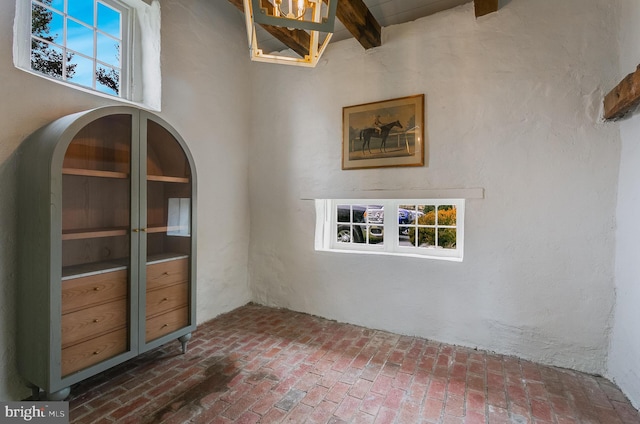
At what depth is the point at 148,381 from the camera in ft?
6.87

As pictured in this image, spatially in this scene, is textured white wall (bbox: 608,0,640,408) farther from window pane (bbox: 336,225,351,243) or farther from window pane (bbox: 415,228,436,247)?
→ window pane (bbox: 336,225,351,243)

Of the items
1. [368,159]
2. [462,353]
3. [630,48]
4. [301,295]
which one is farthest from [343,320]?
[630,48]

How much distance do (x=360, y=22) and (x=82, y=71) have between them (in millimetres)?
2294

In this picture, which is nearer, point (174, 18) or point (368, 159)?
point (174, 18)

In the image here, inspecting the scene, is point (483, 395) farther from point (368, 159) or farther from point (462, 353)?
point (368, 159)

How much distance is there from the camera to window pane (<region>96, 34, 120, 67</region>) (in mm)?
2393

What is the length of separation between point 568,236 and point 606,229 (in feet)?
0.77

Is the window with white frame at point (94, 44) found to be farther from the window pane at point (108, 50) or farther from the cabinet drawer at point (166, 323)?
the cabinet drawer at point (166, 323)

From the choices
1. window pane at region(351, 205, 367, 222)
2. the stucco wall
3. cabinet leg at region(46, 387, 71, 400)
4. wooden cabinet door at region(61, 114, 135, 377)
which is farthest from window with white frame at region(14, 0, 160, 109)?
window pane at region(351, 205, 367, 222)

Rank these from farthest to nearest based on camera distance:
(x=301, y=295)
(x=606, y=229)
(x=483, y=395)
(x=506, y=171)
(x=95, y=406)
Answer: (x=301, y=295) < (x=506, y=171) < (x=606, y=229) < (x=483, y=395) < (x=95, y=406)

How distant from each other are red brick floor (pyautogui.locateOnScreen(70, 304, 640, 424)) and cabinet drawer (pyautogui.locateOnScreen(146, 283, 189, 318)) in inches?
17.3

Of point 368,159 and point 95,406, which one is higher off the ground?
point 368,159

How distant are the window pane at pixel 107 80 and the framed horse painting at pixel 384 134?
6.88ft

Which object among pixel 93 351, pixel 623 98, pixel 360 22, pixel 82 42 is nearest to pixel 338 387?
pixel 93 351
